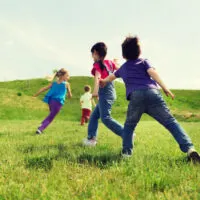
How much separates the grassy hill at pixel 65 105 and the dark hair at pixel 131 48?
2229 centimetres

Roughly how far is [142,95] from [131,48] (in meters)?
0.84

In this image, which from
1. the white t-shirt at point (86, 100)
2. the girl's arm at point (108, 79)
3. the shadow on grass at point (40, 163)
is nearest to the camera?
the shadow on grass at point (40, 163)

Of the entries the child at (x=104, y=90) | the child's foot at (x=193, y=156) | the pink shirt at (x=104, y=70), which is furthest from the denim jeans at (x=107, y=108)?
the child's foot at (x=193, y=156)

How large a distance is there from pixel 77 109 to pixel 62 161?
28517 millimetres

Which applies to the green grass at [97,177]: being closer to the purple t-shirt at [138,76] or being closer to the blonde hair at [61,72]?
the purple t-shirt at [138,76]

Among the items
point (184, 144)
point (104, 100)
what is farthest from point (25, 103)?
point (184, 144)

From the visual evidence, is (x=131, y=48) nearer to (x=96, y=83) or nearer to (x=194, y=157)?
(x=96, y=83)

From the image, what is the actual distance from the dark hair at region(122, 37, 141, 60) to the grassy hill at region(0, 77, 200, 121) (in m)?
22.3

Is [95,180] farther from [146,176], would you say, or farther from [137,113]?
[137,113]

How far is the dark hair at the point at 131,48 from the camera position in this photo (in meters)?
5.23

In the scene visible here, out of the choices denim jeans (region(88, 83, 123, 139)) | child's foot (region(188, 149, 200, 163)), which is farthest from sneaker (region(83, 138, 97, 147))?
child's foot (region(188, 149, 200, 163))

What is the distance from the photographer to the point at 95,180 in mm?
3631

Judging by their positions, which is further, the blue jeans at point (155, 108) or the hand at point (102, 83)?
the hand at point (102, 83)

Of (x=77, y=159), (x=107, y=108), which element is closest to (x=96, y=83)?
(x=107, y=108)
